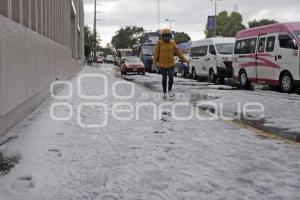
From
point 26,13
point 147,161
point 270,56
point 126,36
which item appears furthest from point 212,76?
point 126,36

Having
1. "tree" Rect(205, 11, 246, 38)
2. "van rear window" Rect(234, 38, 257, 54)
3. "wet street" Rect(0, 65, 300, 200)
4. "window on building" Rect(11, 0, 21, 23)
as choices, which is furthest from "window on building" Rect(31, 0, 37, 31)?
"tree" Rect(205, 11, 246, 38)

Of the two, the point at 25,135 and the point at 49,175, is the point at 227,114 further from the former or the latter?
the point at 49,175

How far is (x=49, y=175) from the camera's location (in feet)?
15.4

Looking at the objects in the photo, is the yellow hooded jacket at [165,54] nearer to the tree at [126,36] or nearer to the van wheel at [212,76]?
the van wheel at [212,76]

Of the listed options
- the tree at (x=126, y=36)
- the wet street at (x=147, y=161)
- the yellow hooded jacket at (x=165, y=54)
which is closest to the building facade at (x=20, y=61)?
the wet street at (x=147, y=161)

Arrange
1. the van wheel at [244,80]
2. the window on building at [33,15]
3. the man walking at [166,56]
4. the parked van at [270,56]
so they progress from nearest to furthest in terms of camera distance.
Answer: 1. the window on building at [33,15]
2. the man walking at [166,56]
3. the parked van at [270,56]
4. the van wheel at [244,80]

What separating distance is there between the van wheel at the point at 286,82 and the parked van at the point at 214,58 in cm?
593

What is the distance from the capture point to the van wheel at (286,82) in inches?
625

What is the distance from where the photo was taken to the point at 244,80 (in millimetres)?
19531

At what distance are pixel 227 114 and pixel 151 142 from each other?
11.5 feet

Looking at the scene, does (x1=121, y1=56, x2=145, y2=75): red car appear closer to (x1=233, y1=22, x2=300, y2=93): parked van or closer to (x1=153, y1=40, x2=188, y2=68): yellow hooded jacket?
(x1=233, y1=22, x2=300, y2=93): parked van

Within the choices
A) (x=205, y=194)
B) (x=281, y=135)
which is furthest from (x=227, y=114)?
(x=205, y=194)

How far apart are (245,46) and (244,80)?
1.33 metres

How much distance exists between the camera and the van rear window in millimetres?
18602
